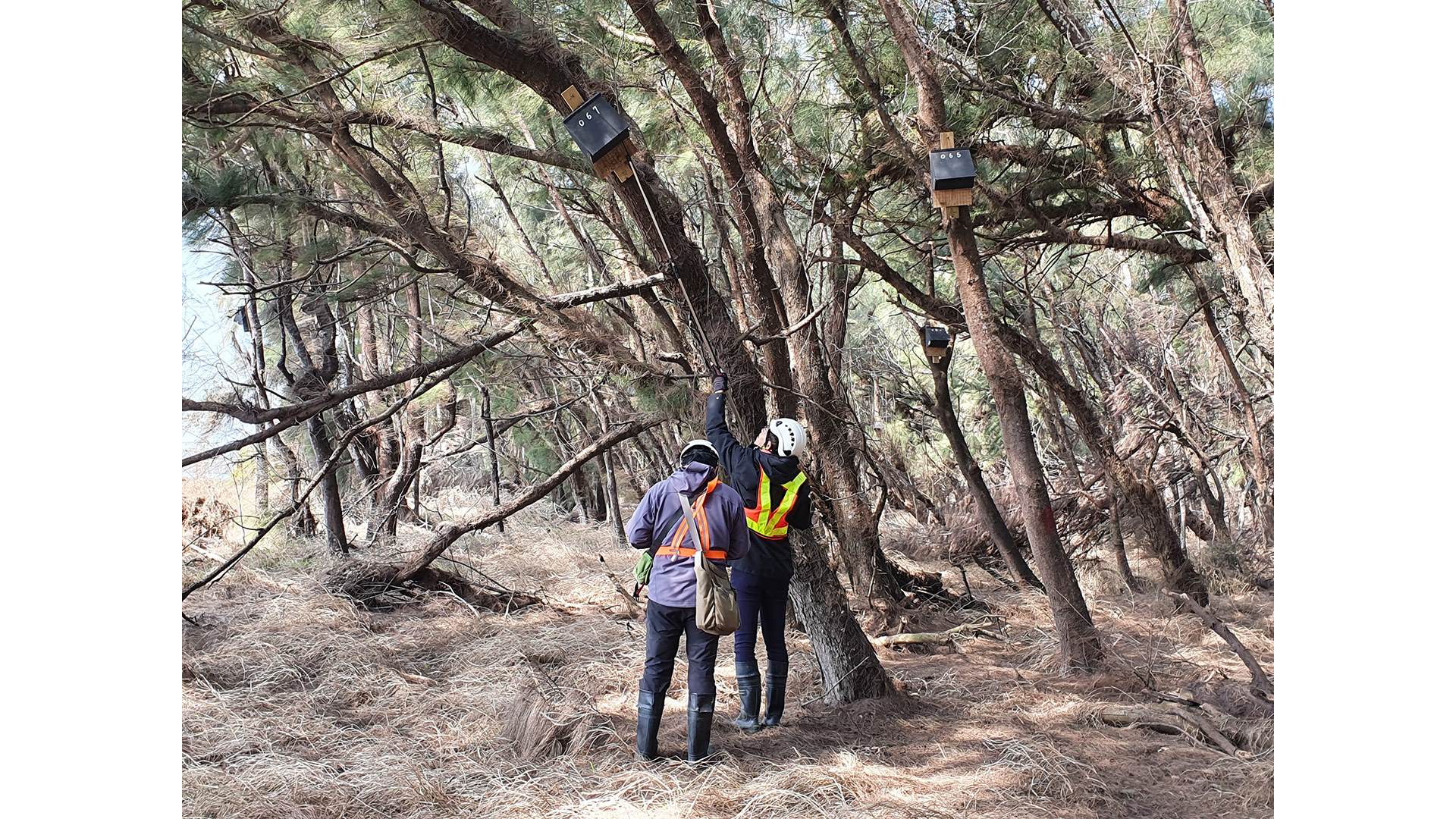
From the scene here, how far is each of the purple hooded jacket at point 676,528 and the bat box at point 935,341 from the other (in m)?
2.88

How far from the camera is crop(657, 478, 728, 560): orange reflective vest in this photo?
A: 15.4 feet

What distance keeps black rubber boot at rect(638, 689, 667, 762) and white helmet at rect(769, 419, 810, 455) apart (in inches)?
53.6

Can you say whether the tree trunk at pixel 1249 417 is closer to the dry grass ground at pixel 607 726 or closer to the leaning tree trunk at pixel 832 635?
the dry grass ground at pixel 607 726

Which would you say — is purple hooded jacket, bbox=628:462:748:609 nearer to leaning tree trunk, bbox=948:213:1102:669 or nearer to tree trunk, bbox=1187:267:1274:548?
leaning tree trunk, bbox=948:213:1102:669

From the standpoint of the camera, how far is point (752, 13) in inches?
289

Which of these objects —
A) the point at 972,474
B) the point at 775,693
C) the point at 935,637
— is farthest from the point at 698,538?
the point at 972,474

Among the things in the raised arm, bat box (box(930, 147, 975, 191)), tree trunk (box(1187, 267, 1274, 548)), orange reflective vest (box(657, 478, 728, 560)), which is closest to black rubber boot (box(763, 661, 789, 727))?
orange reflective vest (box(657, 478, 728, 560))

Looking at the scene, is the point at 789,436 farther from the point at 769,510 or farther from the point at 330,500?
the point at 330,500

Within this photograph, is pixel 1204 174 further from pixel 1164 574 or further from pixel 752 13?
pixel 1164 574

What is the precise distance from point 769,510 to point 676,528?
2.07ft

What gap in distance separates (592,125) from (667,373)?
5.62 ft

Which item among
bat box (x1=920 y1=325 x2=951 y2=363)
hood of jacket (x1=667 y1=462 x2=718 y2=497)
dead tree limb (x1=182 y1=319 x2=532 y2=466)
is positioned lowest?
hood of jacket (x1=667 y1=462 x2=718 y2=497)

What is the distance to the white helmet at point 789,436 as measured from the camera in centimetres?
521

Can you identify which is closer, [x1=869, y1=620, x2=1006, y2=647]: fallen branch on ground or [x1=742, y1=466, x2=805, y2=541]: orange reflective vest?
[x1=742, y1=466, x2=805, y2=541]: orange reflective vest
